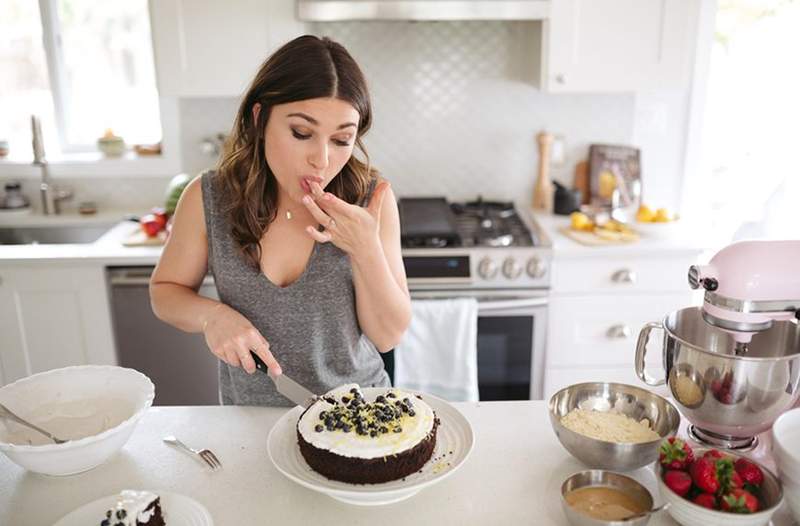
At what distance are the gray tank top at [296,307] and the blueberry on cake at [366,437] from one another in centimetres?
32

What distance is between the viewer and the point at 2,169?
3.04 m

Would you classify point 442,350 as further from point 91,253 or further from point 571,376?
point 91,253

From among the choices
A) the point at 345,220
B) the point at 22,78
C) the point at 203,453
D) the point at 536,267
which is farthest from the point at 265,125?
the point at 22,78

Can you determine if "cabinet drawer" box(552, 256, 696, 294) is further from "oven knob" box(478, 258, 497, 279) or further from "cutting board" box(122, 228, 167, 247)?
"cutting board" box(122, 228, 167, 247)

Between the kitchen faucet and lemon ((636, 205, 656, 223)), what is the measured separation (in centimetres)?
235

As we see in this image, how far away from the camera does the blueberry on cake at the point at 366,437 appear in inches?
42.4

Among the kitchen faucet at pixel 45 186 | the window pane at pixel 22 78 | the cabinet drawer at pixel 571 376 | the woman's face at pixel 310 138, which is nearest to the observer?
the woman's face at pixel 310 138

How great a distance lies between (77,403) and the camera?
1312mm

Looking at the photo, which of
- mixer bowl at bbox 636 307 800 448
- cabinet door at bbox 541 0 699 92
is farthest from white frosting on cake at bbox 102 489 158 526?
cabinet door at bbox 541 0 699 92

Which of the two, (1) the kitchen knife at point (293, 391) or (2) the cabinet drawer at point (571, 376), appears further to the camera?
(2) the cabinet drawer at point (571, 376)

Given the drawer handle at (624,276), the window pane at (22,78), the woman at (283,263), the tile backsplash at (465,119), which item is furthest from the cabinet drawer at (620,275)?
the window pane at (22,78)

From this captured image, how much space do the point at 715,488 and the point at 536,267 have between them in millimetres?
1546

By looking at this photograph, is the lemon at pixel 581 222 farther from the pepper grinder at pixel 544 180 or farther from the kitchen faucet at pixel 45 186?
the kitchen faucet at pixel 45 186

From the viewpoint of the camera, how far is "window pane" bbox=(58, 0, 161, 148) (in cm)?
299
